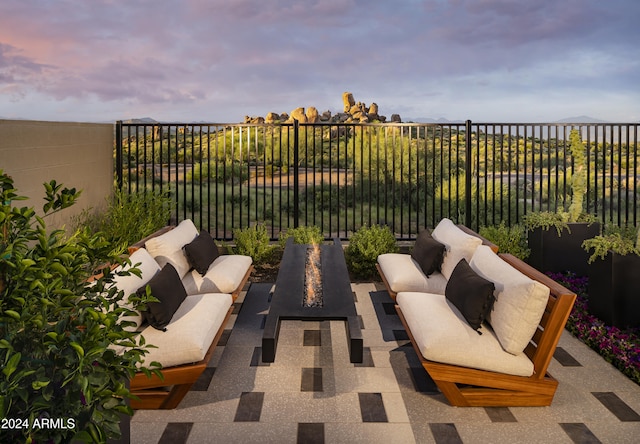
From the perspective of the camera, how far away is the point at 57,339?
1244 millimetres

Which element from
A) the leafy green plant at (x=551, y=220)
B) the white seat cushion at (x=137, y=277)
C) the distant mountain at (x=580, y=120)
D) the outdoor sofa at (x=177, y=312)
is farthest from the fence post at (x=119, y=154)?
the distant mountain at (x=580, y=120)

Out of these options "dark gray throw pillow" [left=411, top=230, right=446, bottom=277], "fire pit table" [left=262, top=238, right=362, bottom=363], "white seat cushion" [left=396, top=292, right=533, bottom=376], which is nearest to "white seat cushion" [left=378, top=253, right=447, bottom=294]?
"dark gray throw pillow" [left=411, top=230, right=446, bottom=277]

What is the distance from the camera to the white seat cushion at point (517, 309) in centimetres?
323

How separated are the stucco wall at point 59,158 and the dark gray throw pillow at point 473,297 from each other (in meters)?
3.99

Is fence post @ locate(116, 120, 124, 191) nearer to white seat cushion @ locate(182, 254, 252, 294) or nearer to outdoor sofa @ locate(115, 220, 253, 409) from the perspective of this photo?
outdoor sofa @ locate(115, 220, 253, 409)

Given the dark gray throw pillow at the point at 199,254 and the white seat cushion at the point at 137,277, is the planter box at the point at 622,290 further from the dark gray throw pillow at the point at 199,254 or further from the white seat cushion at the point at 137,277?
the white seat cushion at the point at 137,277

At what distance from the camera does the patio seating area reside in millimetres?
3064

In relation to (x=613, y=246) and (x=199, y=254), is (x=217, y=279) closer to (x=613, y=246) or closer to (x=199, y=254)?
(x=199, y=254)

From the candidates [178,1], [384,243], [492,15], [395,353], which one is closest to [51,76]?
[178,1]

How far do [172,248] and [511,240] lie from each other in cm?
466

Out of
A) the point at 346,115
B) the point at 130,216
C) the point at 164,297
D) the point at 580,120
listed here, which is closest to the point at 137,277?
the point at 164,297

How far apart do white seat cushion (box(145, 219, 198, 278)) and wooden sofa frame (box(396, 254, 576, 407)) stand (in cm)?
268

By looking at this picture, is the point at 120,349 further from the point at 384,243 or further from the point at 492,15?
the point at 492,15

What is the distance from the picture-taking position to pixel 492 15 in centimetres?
1313
